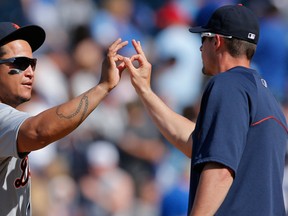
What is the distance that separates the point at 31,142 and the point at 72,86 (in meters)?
5.28

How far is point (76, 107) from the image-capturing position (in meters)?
3.71

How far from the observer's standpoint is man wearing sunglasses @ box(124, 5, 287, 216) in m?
3.44

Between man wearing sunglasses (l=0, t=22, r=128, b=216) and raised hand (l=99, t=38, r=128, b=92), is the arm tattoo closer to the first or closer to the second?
man wearing sunglasses (l=0, t=22, r=128, b=216)

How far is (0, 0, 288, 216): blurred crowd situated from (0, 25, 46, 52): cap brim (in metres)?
3.39

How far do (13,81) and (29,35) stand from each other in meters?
0.36

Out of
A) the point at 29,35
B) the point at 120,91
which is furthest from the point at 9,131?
the point at 120,91

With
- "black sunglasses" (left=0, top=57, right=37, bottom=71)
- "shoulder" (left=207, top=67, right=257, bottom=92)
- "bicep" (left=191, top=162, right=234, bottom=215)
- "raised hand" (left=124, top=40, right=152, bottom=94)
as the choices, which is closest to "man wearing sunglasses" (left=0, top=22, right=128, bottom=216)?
"black sunglasses" (left=0, top=57, right=37, bottom=71)

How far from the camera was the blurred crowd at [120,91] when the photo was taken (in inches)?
313

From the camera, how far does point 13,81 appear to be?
162 inches

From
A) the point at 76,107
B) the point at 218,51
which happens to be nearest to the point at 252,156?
the point at 218,51

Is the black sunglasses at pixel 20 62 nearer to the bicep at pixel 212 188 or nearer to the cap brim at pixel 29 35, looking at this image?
the cap brim at pixel 29 35

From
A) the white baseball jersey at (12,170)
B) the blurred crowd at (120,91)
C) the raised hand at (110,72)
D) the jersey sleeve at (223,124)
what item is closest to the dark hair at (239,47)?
the jersey sleeve at (223,124)

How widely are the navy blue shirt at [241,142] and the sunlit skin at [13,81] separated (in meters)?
1.09

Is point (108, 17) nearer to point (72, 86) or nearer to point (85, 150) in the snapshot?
point (72, 86)
